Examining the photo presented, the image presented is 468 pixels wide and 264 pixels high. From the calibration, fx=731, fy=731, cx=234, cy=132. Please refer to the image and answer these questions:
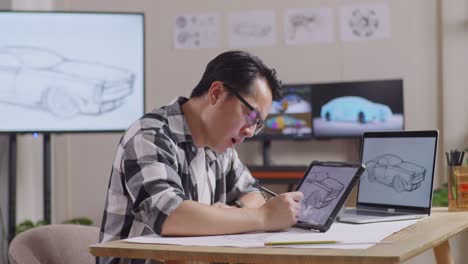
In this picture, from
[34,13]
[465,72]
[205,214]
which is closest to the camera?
[205,214]

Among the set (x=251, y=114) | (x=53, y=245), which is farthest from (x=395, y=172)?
(x=53, y=245)

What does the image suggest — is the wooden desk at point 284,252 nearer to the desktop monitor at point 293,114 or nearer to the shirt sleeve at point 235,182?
the shirt sleeve at point 235,182

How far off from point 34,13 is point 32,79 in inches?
A: 15.3

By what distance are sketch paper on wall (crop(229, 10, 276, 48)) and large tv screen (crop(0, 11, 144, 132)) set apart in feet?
3.57

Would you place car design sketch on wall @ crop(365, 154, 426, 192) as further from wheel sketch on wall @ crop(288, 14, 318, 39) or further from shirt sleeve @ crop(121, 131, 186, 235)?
wheel sketch on wall @ crop(288, 14, 318, 39)

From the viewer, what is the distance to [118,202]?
1867 millimetres

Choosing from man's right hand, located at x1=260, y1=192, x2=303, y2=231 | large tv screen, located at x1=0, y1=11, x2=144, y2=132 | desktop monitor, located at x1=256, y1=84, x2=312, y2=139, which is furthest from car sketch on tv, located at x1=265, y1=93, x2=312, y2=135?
man's right hand, located at x1=260, y1=192, x2=303, y2=231

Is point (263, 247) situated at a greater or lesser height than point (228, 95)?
lesser

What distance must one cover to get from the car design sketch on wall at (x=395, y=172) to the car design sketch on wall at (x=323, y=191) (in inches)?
14.2

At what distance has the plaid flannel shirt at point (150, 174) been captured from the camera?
5.50ft

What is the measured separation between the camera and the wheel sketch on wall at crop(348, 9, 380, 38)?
5117 mm

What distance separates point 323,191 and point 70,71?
2917 millimetres

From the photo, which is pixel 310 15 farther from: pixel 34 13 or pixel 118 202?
pixel 118 202

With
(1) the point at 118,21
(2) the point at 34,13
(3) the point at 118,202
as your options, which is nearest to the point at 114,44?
(1) the point at 118,21
